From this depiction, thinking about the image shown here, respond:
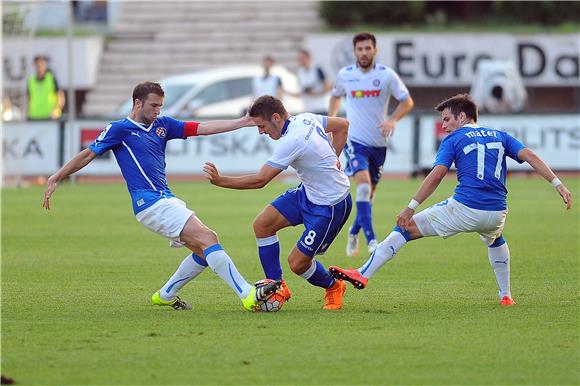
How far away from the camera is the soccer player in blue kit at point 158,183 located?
960cm

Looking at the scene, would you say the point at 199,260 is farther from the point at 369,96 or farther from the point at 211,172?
the point at 369,96

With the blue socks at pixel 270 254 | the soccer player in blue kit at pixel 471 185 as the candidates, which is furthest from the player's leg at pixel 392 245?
the blue socks at pixel 270 254

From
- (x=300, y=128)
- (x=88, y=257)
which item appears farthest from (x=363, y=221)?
(x=300, y=128)

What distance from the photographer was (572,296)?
10.5m

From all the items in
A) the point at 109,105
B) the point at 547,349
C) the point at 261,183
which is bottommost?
the point at 109,105

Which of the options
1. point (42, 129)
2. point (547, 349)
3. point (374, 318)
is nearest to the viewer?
point (547, 349)

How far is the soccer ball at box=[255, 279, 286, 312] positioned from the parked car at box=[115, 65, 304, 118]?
62.4 feet

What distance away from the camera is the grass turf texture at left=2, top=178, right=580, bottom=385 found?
7.32 metres

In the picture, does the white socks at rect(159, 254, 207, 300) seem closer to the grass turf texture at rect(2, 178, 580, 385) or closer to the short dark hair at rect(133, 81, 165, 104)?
the grass turf texture at rect(2, 178, 580, 385)

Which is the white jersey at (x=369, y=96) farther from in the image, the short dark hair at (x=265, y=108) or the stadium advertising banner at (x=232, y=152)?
the stadium advertising banner at (x=232, y=152)

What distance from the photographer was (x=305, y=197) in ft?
32.7

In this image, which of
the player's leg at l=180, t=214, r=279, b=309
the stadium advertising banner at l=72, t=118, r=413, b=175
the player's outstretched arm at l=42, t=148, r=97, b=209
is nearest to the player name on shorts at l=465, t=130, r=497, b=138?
the player's leg at l=180, t=214, r=279, b=309

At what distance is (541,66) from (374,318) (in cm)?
2865

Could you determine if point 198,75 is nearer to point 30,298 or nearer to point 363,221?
point 363,221
